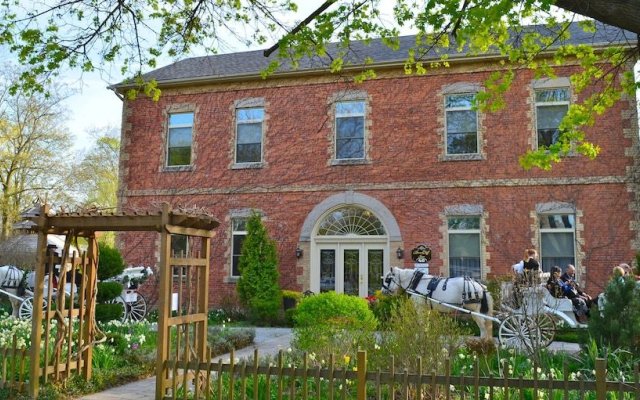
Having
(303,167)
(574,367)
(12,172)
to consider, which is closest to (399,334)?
(574,367)

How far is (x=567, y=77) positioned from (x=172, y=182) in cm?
1202

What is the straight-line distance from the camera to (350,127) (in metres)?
17.5

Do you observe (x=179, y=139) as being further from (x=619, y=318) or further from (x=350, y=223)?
(x=619, y=318)

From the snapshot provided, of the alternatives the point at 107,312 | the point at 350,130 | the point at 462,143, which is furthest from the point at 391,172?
the point at 107,312

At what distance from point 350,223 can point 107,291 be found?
693 centimetres

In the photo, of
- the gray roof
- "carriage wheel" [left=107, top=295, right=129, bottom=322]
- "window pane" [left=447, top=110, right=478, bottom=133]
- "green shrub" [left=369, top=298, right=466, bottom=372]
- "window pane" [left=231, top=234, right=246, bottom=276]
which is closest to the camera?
"green shrub" [left=369, top=298, right=466, bottom=372]

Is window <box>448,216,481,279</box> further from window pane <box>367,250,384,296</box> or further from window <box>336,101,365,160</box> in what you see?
window <box>336,101,365,160</box>

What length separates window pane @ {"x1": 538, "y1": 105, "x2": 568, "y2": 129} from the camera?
16016 mm

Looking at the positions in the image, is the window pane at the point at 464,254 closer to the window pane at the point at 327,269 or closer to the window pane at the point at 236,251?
the window pane at the point at 327,269

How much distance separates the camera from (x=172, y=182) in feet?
61.4

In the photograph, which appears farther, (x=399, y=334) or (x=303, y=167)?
(x=303, y=167)

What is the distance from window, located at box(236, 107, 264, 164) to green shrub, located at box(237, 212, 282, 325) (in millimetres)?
2131

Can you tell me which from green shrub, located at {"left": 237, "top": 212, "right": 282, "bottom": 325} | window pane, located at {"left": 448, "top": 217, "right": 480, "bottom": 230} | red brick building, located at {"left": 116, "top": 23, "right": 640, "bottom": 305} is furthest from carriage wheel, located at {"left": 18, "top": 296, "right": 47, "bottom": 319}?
window pane, located at {"left": 448, "top": 217, "right": 480, "bottom": 230}

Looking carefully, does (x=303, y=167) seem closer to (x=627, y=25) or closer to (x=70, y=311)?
(x=70, y=311)
